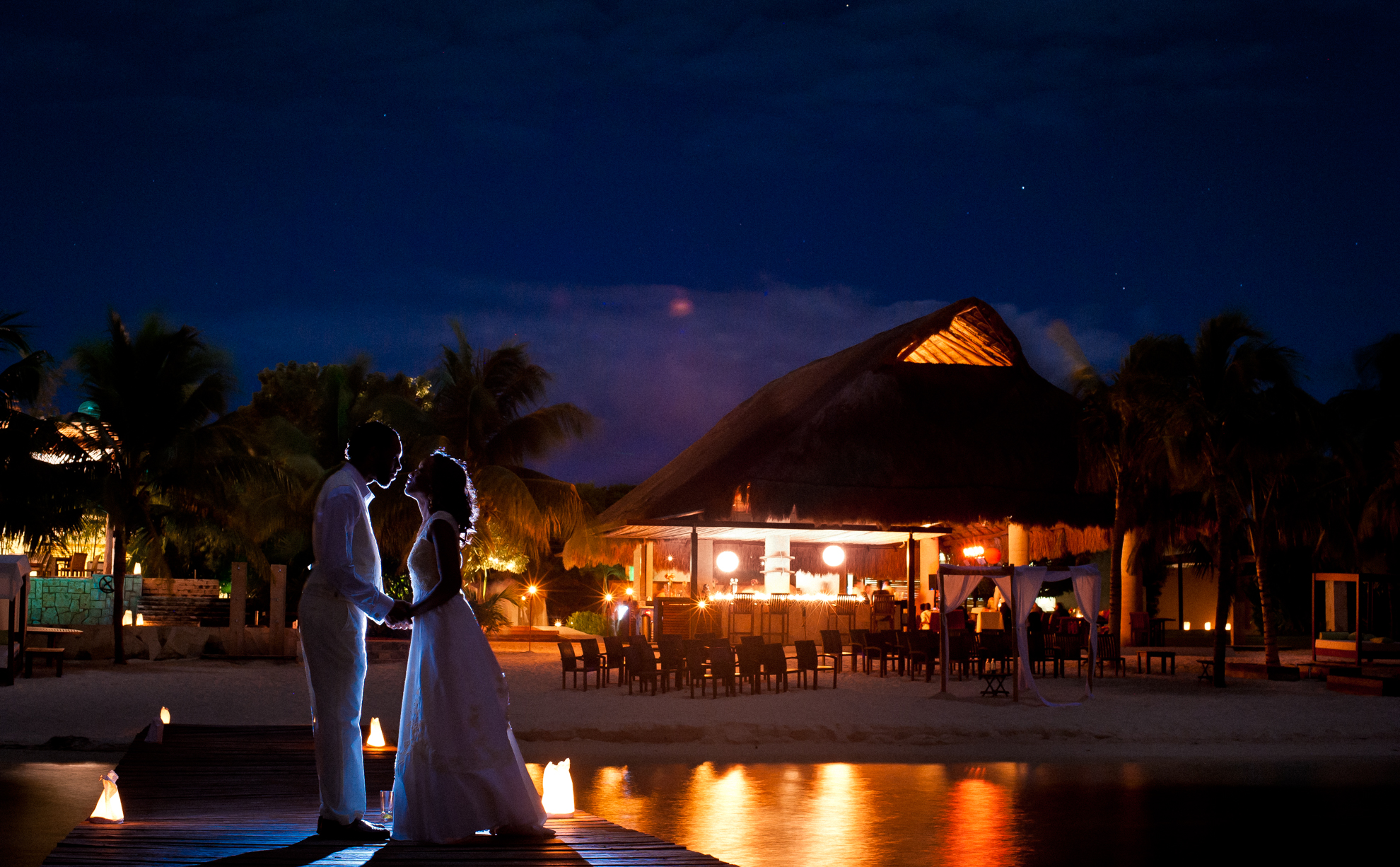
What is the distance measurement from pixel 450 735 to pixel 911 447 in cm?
1937

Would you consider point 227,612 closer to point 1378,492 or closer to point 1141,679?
point 1141,679

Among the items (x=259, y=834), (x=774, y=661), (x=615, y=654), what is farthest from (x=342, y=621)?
(x=615, y=654)

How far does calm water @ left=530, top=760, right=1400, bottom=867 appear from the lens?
676 centimetres

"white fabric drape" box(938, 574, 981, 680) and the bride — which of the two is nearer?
the bride

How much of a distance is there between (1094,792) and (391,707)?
7552mm

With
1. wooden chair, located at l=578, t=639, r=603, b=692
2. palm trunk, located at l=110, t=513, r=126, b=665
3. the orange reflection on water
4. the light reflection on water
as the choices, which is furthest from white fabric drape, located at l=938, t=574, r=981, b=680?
palm trunk, located at l=110, t=513, r=126, b=665

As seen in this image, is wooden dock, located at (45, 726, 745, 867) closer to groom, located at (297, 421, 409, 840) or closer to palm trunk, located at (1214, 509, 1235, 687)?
groom, located at (297, 421, 409, 840)

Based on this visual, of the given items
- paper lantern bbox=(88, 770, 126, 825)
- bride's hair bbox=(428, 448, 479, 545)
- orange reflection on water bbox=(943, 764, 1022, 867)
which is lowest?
orange reflection on water bbox=(943, 764, 1022, 867)

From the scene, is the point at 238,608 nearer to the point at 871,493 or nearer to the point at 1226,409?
the point at 871,493

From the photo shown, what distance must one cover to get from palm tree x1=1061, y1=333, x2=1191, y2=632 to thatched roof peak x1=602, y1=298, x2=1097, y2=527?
1.70 meters

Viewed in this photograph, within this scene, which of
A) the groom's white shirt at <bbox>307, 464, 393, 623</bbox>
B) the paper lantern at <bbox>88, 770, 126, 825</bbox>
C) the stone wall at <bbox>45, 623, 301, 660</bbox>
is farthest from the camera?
the stone wall at <bbox>45, 623, 301, 660</bbox>

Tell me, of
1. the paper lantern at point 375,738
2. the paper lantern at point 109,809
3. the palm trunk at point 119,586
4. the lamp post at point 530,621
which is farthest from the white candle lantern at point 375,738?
the lamp post at point 530,621

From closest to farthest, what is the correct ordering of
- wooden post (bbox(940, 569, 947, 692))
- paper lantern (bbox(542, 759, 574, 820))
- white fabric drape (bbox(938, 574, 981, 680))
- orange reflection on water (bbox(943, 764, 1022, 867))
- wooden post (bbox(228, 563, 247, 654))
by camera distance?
paper lantern (bbox(542, 759, 574, 820)), orange reflection on water (bbox(943, 764, 1022, 867)), wooden post (bbox(940, 569, 947, 692)), white fabric drape (bbox(938, 574, 981, 680)), wooden post (bbox(228, 563, 247, 654))

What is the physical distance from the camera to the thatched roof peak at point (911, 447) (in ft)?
73.8
